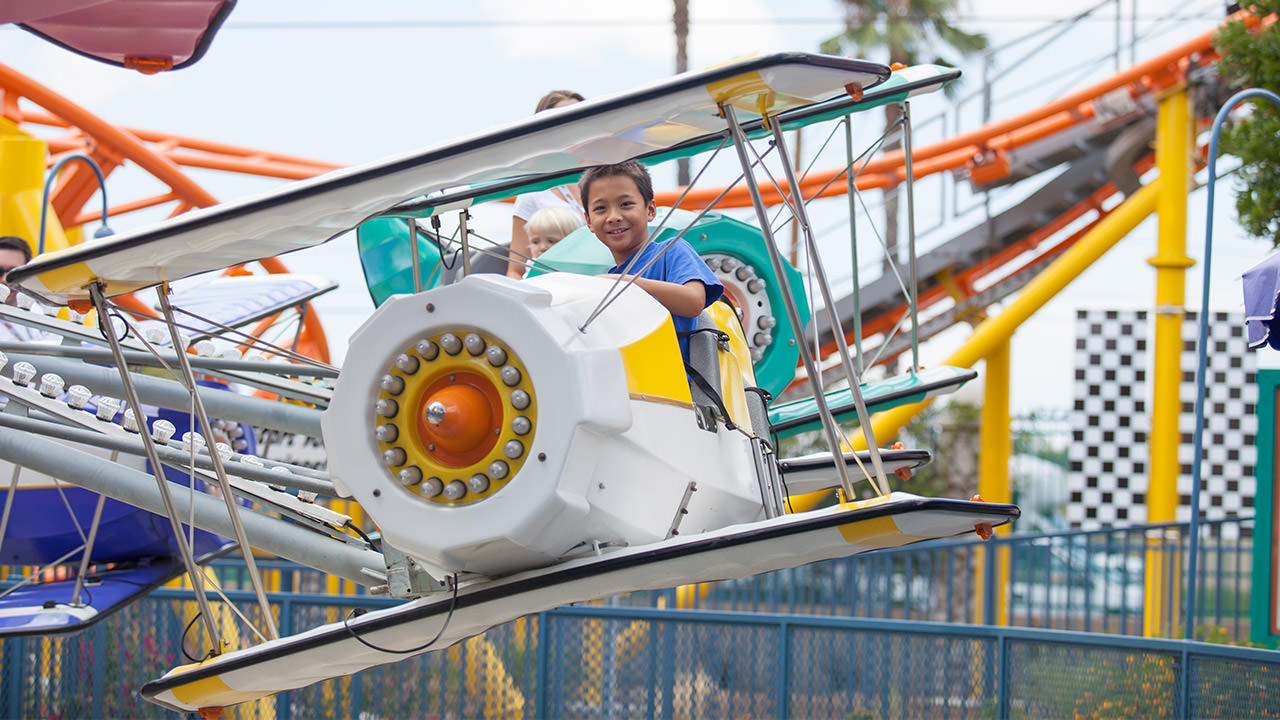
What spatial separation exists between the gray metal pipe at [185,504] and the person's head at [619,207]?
4.46 feet

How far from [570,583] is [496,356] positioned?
1.90 feet

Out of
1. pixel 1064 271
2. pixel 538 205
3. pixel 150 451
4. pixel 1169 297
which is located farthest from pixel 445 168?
pixel 1169 297

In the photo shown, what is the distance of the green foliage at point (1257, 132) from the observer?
351 inches

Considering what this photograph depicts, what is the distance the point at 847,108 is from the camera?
14.6ft

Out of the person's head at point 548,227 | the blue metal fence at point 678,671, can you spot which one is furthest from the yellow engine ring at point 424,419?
the blue metal fence at point 678,671

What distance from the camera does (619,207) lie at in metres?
3.65

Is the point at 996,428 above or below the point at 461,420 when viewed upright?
above

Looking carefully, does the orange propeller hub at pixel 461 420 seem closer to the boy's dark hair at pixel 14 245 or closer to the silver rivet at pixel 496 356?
the silver rivet at pixel 496 356

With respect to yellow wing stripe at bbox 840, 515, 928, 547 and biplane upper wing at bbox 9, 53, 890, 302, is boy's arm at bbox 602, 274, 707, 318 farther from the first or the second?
yellow wing stripe at bbox 840, 515, 928, 547

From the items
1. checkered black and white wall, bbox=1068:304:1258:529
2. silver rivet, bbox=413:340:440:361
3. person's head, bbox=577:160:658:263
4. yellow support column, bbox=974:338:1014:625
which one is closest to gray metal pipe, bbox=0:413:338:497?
silver rivet, bbox=413:340:440:361

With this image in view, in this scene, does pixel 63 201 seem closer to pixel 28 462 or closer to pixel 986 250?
pixel 28 462

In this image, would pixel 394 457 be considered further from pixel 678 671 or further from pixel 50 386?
pixel 678 671

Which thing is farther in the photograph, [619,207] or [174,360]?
[174,360]

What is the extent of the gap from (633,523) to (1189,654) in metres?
2.84
